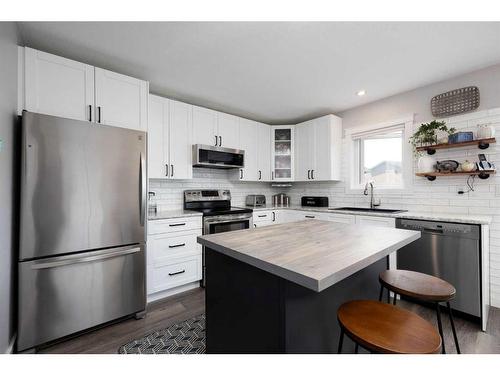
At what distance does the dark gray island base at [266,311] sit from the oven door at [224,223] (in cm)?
143

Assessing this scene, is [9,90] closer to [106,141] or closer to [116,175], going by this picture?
[106,141]

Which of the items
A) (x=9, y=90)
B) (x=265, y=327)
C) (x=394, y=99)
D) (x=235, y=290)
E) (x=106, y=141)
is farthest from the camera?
(x=394, y=99)

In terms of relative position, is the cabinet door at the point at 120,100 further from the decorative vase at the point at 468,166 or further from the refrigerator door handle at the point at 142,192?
the decorative vase at the point at 468,166

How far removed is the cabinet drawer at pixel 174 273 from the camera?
8.20 feet

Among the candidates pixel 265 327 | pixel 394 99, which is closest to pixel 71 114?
pixel 265 327

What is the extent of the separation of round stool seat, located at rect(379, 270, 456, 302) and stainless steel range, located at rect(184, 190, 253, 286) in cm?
197

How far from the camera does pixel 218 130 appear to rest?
3.43 meters

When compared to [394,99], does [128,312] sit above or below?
below

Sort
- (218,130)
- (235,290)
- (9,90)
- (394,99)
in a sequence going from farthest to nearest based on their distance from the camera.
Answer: (218,130), (394,99), (9,90), (235,290)

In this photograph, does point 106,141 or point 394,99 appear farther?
point 394,99

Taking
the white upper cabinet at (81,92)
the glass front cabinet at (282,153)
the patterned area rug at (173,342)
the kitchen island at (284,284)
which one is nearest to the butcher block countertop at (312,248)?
the kitchen island at (284,284)

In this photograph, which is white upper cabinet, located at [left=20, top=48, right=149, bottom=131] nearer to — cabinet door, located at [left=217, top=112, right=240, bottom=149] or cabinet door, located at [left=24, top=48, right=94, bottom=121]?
cabinet door, located at [left=24, top=48, right=94, bottom=121]
